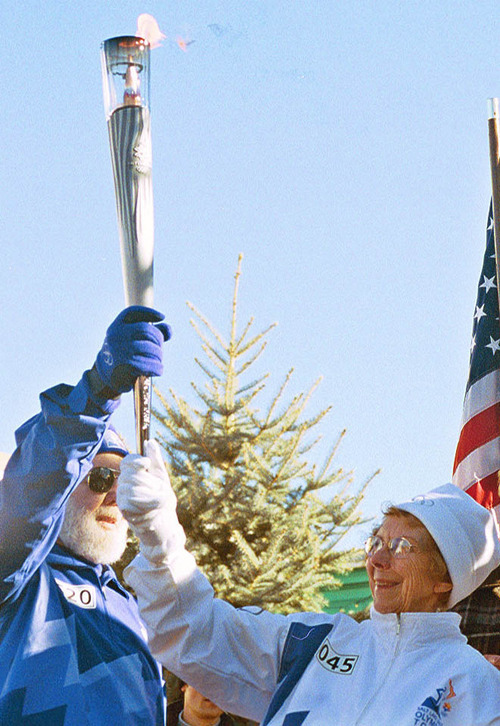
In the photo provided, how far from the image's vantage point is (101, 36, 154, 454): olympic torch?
112 inches

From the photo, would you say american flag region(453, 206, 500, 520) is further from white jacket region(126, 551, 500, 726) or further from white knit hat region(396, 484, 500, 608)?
white jacket region(126, 551, 500, 726)

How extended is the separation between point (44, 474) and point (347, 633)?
3.18ft

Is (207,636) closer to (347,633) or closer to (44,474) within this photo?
(347,633)

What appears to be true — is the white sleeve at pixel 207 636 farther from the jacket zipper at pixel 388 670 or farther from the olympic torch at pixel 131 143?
the olympic torch at pixel 131 143

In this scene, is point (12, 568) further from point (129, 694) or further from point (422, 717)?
point (422, 717)

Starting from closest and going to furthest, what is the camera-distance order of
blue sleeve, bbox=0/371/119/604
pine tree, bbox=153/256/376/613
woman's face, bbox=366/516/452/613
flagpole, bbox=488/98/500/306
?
woman's face, bbox=366/516/452/613 → blue sleeve, bbox=0/371/119/604 → flagpole, bbox=488/98/500/306 → pine tree, bbox=153/256/376/613

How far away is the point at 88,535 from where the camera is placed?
3.52 metres

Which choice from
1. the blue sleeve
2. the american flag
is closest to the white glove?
the blue sleeve

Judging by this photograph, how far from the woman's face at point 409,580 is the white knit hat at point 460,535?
0.13 ft

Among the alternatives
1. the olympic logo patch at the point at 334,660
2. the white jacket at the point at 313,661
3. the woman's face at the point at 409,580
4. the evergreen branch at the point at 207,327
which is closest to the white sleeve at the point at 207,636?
the white jacket at the point at 313,661

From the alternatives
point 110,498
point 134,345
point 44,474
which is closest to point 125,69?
point 134,345

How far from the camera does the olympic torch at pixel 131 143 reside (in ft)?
9.34

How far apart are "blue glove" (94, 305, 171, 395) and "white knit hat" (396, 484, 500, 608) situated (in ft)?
2.67

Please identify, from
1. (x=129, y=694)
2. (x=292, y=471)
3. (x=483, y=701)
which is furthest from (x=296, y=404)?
A: (x=483, y=701)
